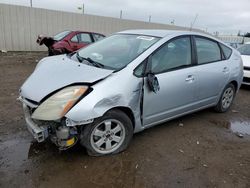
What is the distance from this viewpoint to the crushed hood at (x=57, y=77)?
2.81 meters

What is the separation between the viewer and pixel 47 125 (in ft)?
8.84

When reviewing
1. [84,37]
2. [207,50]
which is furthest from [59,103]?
[84,37]

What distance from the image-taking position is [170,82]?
3463 mm

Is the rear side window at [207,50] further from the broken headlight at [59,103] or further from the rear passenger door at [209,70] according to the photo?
the broken headlight at [59,103]

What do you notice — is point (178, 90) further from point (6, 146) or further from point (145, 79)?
point (6, 146)

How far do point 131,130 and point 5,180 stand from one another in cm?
154

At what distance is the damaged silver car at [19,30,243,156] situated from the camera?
2674 millimetres

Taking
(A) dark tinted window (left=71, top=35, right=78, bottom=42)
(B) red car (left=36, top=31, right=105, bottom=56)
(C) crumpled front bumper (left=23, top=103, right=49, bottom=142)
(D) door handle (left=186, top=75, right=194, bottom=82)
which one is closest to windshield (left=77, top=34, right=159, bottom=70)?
(D) door handle (left=186, top=75, right=194, bottom=82)

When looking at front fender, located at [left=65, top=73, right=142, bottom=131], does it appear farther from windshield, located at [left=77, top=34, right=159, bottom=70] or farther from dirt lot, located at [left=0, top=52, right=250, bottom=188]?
dirt lot, located at [left=0, top=52, right=250, bottom=188]

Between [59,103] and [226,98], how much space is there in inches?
142

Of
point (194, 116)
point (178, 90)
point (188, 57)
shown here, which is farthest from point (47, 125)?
point (194, 116)

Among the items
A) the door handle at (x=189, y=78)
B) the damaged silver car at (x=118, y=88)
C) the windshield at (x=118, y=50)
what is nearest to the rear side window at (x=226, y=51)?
the damaged silver car at (x=118, y=88)

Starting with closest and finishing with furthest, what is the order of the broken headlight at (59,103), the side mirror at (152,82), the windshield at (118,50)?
the broken headlight at (59,103) → the side mirror at (152,82) → the windshield at (118,50)

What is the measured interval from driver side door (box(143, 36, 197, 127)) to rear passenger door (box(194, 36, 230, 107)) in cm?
20
